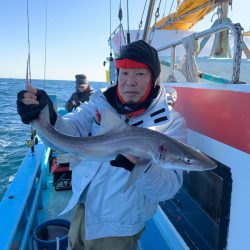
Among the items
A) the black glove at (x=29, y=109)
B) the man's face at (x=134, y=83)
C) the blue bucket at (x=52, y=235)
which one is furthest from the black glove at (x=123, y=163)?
the blue bucket at (x=52, y=235)

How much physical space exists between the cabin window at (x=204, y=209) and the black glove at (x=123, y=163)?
2.47ft

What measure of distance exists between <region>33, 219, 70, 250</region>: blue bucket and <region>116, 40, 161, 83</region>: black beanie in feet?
7.40

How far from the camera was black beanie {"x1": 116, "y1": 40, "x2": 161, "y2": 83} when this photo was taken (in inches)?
89.0

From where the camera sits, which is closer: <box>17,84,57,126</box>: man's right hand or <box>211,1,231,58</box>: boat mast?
<box>17,84,57,126</box>: man's right hand

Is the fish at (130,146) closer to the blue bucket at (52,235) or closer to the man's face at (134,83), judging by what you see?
the man's face at (134,83)

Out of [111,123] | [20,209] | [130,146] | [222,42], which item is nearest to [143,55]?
[111,123]

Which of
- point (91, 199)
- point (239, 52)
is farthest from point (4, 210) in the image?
point (239, 52)

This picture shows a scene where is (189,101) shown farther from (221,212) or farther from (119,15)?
(119,15)

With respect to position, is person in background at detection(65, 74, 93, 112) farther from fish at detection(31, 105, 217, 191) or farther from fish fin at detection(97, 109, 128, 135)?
fish fin at detection(97, 109, 128, 135)

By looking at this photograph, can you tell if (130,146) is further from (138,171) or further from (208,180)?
(208,180)

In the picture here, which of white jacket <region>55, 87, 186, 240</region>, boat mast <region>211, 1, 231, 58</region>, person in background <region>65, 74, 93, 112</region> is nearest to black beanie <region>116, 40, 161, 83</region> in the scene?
white jacket <region>55, 87, 186, 240</region>

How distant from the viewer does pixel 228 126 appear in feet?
6.72

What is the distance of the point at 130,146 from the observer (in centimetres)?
193

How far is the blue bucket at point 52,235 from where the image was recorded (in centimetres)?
331
